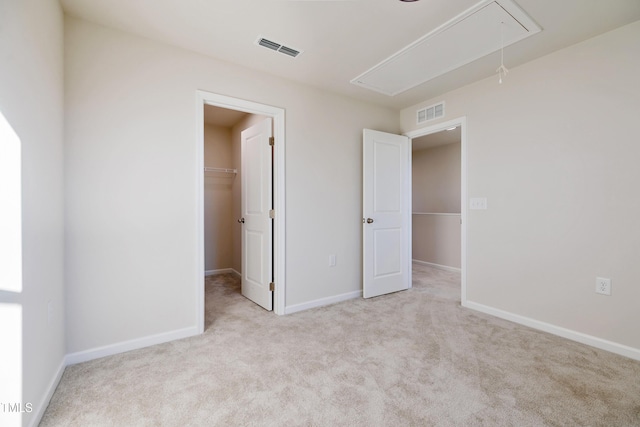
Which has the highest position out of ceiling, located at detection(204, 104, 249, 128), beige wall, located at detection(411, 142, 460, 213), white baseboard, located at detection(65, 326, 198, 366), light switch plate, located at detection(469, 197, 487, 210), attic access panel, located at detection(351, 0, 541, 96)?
ceiling, located at detection(204, 104, 249, 128)

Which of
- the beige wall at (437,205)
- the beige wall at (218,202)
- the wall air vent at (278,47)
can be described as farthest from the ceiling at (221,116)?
the beige wall at (437,205)

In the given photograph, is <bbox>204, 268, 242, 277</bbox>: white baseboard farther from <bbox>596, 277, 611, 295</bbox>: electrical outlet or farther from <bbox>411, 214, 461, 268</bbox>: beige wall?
<bbox>596, 277, 611, 295</bbox>: electrical outlet

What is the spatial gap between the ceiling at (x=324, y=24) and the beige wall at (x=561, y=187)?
270mm

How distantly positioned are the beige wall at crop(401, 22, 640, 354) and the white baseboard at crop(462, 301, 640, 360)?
0.12ft

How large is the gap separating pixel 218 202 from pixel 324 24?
11.3 ft

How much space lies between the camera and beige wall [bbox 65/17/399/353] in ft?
6.60

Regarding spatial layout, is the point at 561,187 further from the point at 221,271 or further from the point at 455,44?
the point at 221,271

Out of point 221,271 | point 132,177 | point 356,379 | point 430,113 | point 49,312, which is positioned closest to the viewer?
point 49,312

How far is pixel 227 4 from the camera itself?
186cm

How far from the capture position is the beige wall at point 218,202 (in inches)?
185

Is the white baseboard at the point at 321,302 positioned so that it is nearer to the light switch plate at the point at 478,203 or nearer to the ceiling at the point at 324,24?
the light switch plate at the point at 478,203

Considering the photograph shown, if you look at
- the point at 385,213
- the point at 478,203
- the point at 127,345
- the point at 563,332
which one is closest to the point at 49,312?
the point at 127,345

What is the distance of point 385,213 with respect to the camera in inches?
141

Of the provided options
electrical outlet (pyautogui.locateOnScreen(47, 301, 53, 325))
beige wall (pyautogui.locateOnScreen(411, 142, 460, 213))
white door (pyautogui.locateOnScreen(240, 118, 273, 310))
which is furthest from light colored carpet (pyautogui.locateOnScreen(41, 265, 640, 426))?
beige wall (pyautogui.locateOnScreen(411, 142, 460, 213))
